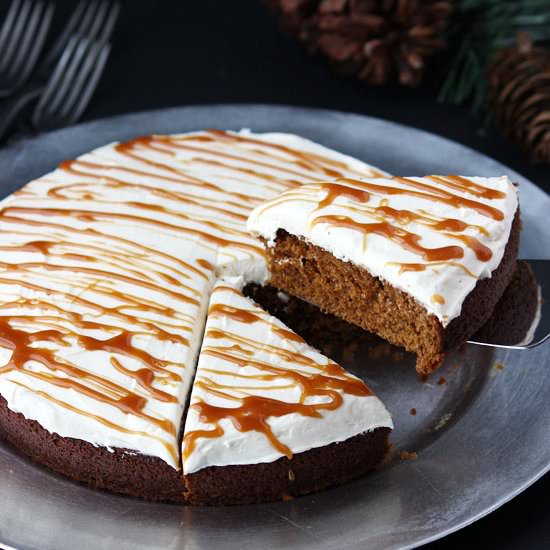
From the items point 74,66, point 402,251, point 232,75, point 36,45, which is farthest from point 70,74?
point 402,251

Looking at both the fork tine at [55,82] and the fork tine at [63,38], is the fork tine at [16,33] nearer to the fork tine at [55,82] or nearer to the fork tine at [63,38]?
the fork tine at [63,38]

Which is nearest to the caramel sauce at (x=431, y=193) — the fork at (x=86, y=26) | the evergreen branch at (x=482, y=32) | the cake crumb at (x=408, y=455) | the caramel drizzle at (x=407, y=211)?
the caramel drizzle at (x=407, y=211)

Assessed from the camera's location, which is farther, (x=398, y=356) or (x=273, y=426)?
(x=398, y=356)

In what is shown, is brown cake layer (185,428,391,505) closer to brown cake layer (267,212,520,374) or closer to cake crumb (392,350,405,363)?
brown cake layer (267,212,520,374)

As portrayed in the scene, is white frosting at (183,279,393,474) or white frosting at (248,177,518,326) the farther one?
white frosting at (248,177,518,326)

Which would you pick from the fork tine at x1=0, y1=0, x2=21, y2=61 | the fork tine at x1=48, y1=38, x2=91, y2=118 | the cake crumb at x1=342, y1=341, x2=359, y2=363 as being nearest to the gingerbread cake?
the cake crumb at x1=342, y1=341, x2=359, y2=363

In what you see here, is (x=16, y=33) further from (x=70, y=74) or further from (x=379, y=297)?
(x=379, y=297)

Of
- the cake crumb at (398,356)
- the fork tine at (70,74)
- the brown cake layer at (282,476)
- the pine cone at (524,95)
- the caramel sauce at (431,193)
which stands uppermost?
the pine cone at (524,95)
